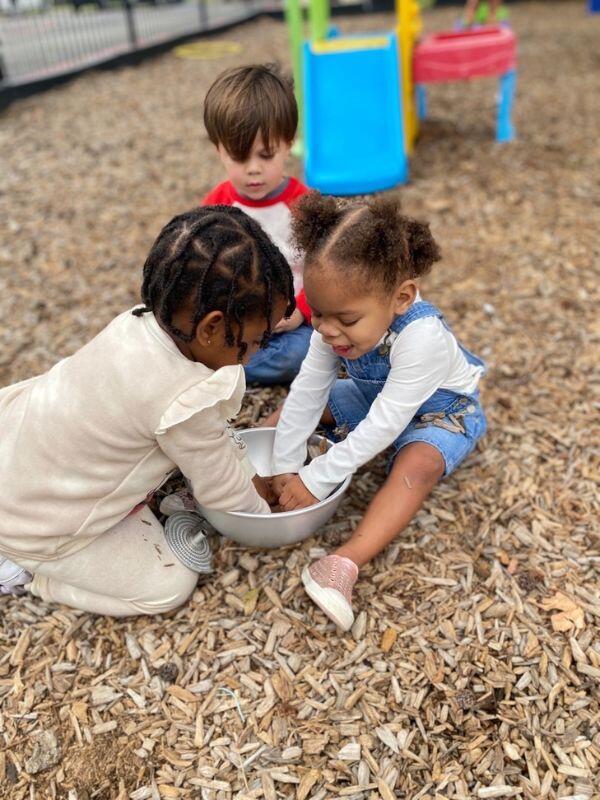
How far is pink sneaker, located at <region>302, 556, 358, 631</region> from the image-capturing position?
212 centimetres

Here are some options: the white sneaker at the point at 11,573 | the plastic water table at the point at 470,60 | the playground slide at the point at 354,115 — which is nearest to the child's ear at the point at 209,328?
the white sneaker at the point at 11,573

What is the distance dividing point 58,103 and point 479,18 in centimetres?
697

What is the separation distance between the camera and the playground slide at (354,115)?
5.24 metres

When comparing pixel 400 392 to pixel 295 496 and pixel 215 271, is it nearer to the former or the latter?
pixel 295 496

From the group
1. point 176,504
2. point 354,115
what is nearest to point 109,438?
point 176,504

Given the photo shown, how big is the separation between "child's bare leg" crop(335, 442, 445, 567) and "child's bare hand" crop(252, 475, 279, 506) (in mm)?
315

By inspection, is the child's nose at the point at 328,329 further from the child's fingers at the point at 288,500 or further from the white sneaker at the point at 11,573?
the white sneaker at the point at 11,573

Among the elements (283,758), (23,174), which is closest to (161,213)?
(23,174)

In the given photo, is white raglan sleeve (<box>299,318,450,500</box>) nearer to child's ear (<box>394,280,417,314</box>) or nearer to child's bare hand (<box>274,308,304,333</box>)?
child's ear (<box>394,280,417,314</box>)

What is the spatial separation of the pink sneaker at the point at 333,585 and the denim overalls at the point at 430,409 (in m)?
0.49

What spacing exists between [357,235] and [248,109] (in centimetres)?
97

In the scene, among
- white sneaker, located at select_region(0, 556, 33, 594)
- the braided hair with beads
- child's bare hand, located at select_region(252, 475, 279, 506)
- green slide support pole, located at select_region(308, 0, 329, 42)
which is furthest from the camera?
green slide support pole, located at select_region(308, 0, 329, 42)

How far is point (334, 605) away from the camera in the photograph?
83.3 inches

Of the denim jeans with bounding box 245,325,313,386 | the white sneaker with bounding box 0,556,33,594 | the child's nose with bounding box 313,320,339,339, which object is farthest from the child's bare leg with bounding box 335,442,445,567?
the white sneaker with bounding box 0,556,33,594
